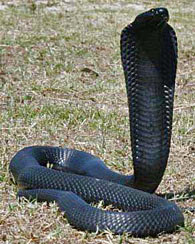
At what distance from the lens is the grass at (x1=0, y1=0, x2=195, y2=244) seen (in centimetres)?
331

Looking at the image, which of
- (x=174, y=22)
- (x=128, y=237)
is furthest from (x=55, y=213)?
(x=174, y=22)

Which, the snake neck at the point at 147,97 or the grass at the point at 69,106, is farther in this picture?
the snake neck at the point at 147,97

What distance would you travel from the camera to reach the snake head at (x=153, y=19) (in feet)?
10.5

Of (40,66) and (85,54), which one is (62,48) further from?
(40,66)

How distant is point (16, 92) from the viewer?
658cm

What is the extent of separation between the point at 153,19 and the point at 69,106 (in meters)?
3.00

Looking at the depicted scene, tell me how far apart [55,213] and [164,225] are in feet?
1.82

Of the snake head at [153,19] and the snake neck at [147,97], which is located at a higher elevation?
the snake head at [153,19]

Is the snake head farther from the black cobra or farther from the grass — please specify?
the grass

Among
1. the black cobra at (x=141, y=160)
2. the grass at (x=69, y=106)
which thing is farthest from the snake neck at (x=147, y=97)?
the grass at (x=69, y=106)

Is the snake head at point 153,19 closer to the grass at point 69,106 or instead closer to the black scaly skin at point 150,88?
the black scaly skin at point 150,88

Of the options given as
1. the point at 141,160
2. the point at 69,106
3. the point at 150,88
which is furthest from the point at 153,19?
the point at 69,106

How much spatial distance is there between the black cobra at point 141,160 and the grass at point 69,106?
0.24 feet

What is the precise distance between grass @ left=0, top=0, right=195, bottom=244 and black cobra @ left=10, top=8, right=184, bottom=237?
7 centimetres
